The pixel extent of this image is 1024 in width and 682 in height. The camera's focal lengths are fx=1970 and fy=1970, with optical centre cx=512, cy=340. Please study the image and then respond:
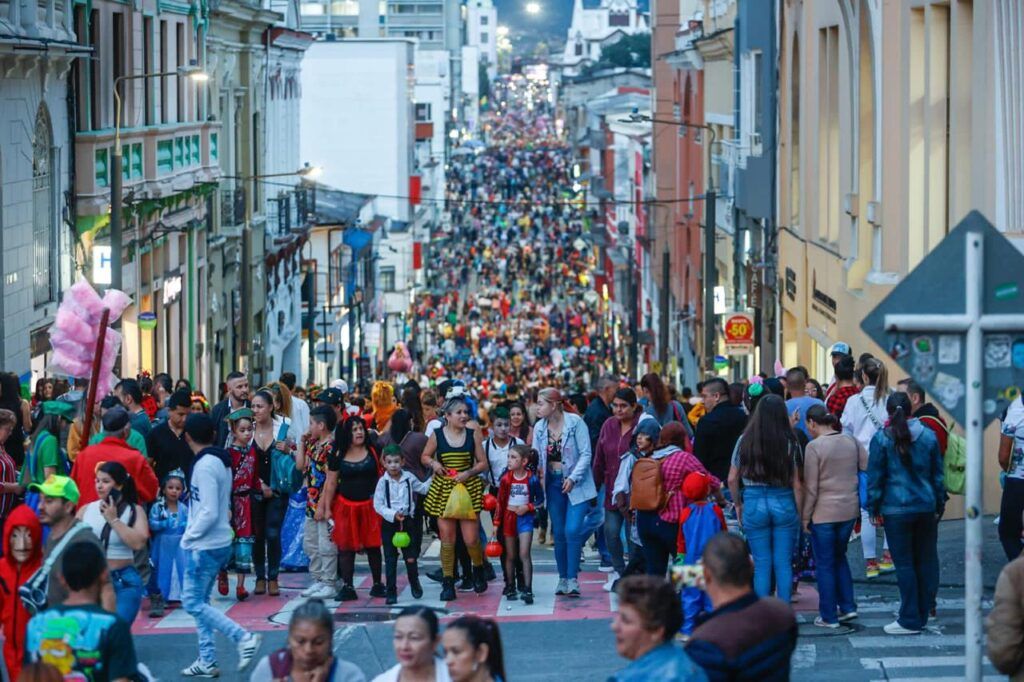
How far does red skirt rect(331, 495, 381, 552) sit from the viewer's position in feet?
48.1

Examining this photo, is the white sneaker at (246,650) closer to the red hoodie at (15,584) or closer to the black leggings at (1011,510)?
the red hoodie at (15,584)

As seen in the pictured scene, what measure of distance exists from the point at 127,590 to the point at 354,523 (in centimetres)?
401

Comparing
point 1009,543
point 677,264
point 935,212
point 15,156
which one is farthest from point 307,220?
point 1009,543

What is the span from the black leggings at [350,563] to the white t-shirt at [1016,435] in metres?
4.69

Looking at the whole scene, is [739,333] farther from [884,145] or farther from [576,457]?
[576,457]

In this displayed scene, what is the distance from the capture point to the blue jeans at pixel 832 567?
42.1 feet

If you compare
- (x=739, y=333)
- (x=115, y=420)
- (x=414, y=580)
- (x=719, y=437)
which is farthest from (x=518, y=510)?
(x=739, y=333)

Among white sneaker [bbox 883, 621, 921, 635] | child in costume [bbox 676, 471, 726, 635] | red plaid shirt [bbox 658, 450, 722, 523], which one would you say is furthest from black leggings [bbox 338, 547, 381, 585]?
white sneaker [bbox 883, 621, 921, 635]

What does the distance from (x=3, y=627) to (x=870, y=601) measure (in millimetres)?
6819

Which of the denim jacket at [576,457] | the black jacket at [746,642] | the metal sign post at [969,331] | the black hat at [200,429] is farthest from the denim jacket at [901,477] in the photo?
the black jacket at [746,642]

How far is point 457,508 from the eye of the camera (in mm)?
14773

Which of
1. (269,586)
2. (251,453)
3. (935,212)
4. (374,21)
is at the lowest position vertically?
(269,586)

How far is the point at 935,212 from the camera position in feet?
70.5

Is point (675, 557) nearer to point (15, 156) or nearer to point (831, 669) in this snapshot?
point (831, 669)
